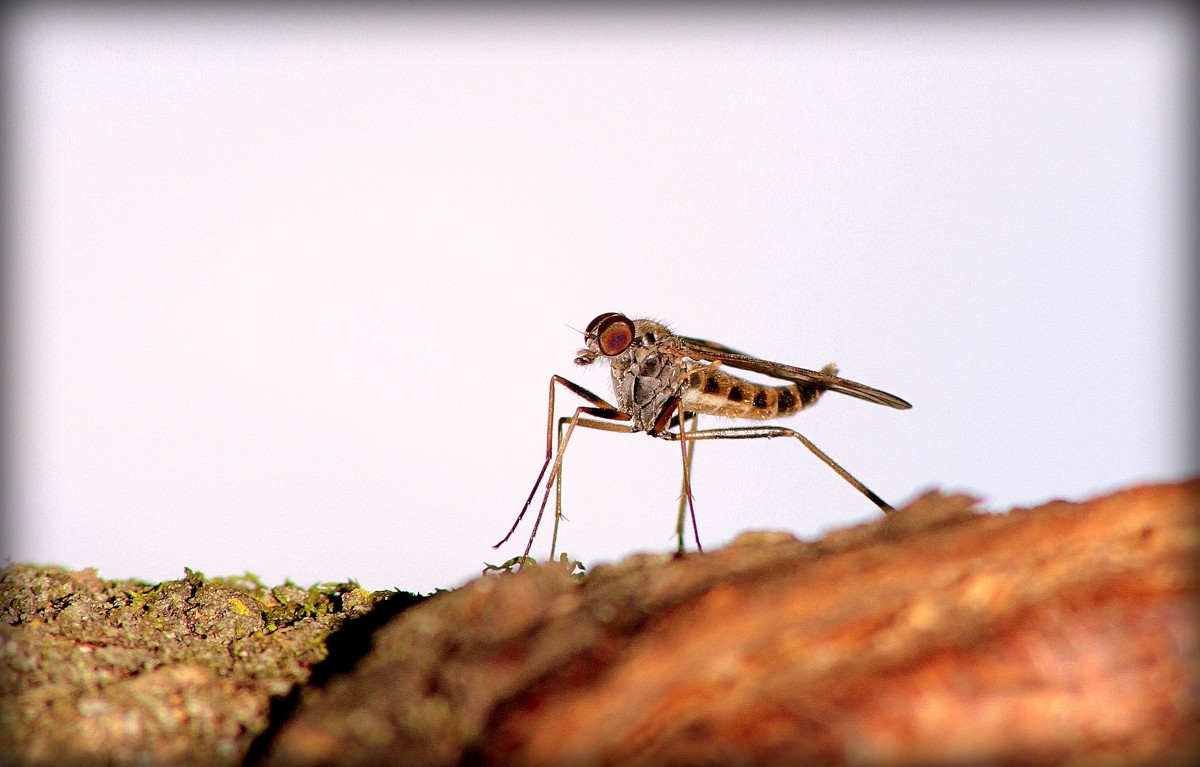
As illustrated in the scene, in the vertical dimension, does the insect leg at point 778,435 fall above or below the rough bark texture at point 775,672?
above

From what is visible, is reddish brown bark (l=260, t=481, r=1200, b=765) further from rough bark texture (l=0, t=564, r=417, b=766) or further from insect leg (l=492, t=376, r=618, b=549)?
insect leg (l=492, t=376, r=618, b=549)

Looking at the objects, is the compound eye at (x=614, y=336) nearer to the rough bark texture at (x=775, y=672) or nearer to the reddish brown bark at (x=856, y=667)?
the rough bark texture at (x=775, y=672)

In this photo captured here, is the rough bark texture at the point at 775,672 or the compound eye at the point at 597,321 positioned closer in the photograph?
the rough bark texture at the point at 775,672

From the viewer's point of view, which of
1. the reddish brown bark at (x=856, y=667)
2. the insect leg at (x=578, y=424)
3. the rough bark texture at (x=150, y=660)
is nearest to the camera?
the reddish brown bark at (x=856, y=667)

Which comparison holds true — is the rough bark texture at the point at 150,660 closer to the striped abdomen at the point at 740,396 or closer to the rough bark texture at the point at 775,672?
the rough bark texture at the point at 775,672

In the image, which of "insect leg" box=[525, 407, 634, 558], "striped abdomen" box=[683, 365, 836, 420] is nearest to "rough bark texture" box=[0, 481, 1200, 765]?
"insect leg" box=[525, 407, 634, 558]

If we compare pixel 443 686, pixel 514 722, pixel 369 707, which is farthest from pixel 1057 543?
pixel 369 707

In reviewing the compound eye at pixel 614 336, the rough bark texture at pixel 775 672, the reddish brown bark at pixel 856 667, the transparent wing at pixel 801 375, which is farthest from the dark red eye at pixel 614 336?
the reddish brown bark at pixel 856 667

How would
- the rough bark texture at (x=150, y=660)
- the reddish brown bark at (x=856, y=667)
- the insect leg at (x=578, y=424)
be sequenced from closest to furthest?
the reddish brown bark at (x=856, y=667) → the rough bark texture at (x=150, y=660) → the insect leg at (x=578, y=424)

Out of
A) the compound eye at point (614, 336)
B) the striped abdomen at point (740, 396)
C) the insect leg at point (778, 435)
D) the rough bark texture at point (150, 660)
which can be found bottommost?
the rough bark texture at point (150, 660)
